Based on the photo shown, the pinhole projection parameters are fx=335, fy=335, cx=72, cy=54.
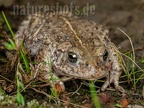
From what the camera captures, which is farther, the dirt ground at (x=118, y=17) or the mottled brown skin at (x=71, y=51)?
the dirt ground at (x=118, y=17)

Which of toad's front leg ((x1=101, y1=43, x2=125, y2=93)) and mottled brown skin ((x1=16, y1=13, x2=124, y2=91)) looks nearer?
mottled brown skin ((x1=16, y1=13, x2=124, y2=91))

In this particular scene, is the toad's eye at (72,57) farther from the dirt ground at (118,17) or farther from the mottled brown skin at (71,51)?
the dirt ground at (118,17)

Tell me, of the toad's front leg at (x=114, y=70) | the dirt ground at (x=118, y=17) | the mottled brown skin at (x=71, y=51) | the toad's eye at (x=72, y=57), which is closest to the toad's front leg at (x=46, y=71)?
the mottled brown skin at (x=71, y=51)

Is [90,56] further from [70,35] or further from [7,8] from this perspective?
[7,8]

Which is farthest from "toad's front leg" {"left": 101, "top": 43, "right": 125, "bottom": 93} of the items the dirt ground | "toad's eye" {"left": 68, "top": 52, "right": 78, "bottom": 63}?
"toad's eye" {"left": 68, "top": 52, "right": 78, "bottom": 63}

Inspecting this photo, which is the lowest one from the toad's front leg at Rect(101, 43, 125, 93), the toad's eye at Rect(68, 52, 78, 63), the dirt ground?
the toad's front leg at Rect(101, 43, 125, 93)

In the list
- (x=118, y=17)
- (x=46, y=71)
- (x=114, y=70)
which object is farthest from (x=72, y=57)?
(x=118, y=17)

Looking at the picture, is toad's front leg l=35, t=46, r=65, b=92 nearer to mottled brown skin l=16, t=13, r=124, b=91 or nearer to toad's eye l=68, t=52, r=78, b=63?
mottled brown skin l=16, t=13, r=124, b=91

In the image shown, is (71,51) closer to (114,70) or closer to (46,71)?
(46,71)
